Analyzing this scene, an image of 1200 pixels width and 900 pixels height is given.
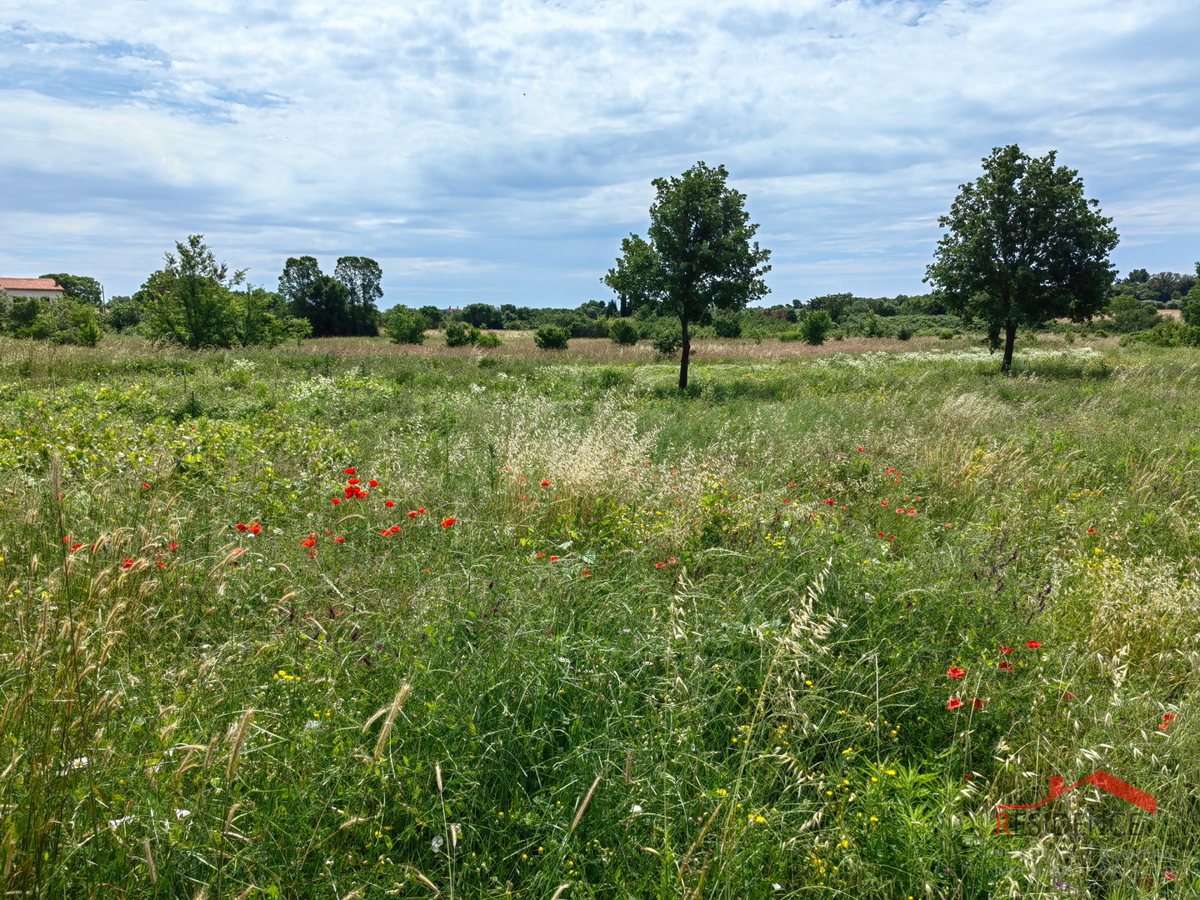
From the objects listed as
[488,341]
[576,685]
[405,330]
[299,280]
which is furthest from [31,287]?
[576,685]

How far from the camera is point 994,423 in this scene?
8820 millimetres

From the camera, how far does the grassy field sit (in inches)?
67.9

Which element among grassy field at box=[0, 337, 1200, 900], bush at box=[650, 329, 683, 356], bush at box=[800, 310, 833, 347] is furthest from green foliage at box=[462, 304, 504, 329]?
grassy field at box=[0, 337, 1200, 900]

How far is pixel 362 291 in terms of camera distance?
6391 cm

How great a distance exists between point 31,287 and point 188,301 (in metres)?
90.1

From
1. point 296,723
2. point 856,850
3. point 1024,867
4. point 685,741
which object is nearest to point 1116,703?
point 1024,867

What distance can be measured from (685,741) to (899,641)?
1.32m

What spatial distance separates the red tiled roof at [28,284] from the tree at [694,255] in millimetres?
104018

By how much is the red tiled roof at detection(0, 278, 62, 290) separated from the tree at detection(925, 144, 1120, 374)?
111 metres

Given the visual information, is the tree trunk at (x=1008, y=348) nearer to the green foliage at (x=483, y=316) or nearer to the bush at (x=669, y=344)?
the bush at (x=669, y=344)

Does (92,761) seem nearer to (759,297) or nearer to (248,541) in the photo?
(248,541)

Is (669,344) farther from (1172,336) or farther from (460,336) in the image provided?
(1172,336)

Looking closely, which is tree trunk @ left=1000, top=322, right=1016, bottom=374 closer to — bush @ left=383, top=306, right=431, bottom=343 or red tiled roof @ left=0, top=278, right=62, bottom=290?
bush @ left=383, top=306, right=431, bottom=343

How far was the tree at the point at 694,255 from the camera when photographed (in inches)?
631
